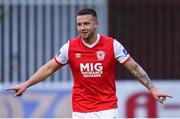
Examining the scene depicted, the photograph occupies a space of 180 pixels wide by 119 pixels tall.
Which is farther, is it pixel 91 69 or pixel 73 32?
pixel 73 32

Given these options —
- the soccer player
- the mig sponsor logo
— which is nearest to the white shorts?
the soccer player

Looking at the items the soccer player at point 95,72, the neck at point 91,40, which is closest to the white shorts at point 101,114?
the soccer player at point 95,72

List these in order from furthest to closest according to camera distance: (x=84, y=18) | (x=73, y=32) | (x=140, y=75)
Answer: (x=73, y=32) → (x=140, y=75) → (x=84, y=18)

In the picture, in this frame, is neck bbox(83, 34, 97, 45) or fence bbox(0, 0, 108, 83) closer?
neck bbox(83, 34, 97, 45)

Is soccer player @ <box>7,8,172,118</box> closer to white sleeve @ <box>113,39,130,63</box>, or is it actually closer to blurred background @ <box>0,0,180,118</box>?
white sleeve @ <box>113,39,130,63</box>

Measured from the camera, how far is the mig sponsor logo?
7918mm

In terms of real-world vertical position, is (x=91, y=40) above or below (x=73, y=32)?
above

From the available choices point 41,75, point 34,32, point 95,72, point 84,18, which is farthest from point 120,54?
point 34,32

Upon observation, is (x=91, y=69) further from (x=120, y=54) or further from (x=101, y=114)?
(x=101, y=114)

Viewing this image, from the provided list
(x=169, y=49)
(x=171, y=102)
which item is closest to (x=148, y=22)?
(x=169, y=49)

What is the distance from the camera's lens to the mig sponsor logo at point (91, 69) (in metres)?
7.92

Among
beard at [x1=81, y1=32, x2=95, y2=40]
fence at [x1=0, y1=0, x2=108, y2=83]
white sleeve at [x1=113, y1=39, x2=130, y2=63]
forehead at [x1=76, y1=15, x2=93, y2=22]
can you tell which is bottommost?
fence at [x1=0, y1=0, x2=108, y2=83]

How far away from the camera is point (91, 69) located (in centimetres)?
791

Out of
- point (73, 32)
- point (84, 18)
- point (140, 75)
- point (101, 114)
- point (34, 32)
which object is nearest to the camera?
point (84, 18)
